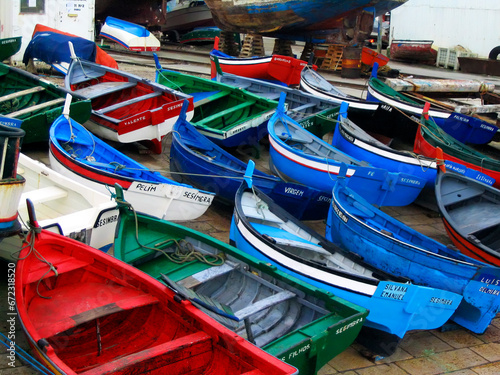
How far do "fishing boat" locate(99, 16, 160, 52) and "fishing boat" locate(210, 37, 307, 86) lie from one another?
5.33 m

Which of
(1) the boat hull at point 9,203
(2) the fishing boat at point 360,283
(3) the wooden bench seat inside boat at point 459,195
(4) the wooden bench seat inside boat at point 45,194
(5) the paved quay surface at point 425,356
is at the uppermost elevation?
(1) the boat hull at point 9,203

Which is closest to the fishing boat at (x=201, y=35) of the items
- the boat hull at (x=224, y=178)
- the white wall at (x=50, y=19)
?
the white wall at (x=50, y=19)

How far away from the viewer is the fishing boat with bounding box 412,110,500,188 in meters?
10.1

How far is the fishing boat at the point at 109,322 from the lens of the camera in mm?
4422

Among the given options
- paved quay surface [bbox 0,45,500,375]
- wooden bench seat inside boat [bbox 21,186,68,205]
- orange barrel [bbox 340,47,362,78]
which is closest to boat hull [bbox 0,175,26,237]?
paved quay surface [bbox 0,45,500,375]

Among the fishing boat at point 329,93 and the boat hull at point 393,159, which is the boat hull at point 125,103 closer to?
the boat hull at point 393,159

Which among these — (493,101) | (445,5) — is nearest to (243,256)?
(493,101)

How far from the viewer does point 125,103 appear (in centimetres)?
1100

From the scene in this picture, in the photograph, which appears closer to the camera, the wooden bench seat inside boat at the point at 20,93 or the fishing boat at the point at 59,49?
the wooden bench seat inside boat at the point at 20,93

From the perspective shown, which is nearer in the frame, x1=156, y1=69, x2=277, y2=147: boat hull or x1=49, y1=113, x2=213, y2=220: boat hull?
x1=49, y1=113, x2=213, y2=220: boat hull

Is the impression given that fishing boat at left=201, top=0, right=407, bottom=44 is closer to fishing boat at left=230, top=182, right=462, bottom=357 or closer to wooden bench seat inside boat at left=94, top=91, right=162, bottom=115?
wooden bench seat inside boat at left=94, top=91, right=162, bottom=115

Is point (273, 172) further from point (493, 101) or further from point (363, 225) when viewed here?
point (493, 101)

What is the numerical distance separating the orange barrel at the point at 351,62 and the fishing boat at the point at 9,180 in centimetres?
1698

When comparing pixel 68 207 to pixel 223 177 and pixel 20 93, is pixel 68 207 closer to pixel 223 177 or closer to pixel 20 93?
pixel 223 177
